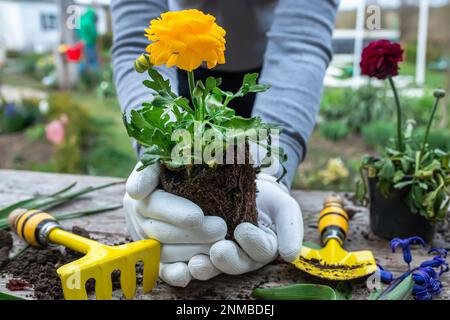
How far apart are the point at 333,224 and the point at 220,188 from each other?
0.25 meters

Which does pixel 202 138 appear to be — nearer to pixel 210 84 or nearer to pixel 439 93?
pixel 210 84

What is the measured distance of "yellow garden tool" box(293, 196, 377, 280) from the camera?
2.17 feet

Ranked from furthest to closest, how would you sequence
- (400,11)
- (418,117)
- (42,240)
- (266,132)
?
(400,11) → (418,117) → (42,240) → (266,132)

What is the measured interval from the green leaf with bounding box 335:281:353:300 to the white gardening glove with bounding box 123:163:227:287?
0.16m

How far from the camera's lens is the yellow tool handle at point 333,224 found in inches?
30.1

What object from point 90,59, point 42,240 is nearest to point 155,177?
point 42,240

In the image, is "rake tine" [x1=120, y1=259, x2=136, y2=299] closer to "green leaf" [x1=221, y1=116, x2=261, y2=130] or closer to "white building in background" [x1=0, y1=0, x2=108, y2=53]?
"green leaf" [x1=221, y1=116, x2=261, y2=130]

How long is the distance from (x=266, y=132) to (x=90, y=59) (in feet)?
16.2

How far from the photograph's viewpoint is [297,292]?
24.3 inches

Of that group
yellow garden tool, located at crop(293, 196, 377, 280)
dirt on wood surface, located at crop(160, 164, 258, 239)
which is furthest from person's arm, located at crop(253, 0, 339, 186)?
dirt on wood surface, located at crop(160, 164, 258, 239)

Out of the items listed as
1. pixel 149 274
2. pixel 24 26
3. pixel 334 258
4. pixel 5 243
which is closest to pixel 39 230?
pixel 5 243

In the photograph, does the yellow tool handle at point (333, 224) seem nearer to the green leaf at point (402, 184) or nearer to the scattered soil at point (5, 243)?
the green leaf at point (402, 184)

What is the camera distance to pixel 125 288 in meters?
0.60

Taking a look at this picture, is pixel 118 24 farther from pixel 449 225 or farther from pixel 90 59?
pixel 90 59
